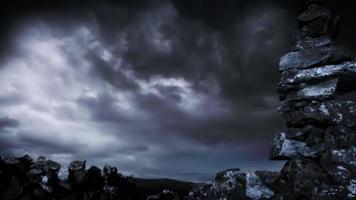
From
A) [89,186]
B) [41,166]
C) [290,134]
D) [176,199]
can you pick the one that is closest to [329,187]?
[290,134]

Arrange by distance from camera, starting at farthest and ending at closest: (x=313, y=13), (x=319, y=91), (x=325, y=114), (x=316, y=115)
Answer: (x=313, y=13), (x=319, y=91), (x=316, y=115), (x=325, y=114)

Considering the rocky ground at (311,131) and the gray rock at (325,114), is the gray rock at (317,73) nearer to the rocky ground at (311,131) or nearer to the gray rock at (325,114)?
the rocky ground at (311,131)

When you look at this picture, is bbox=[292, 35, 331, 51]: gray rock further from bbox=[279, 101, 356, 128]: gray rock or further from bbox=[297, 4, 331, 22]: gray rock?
bbox=[279, 101, 356, 128]: gray rock

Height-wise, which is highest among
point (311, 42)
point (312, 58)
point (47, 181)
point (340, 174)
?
point (311, 42)

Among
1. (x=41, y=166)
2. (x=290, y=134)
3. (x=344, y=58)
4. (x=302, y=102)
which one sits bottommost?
(x=41, y=166)

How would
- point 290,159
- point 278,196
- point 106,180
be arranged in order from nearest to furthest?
point 278,196 → point 290,159 → point 106,180

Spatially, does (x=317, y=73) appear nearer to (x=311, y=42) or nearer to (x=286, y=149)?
(x=311, y=42)

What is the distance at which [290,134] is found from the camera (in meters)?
15.4

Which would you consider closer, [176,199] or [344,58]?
[344,58]

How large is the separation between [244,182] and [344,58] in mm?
8180

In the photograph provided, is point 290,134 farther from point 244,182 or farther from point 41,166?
point 41,166

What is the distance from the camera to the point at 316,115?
15.0m

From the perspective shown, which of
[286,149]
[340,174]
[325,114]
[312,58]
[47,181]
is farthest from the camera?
[47,181]

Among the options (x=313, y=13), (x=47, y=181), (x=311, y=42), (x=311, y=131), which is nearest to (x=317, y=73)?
(x=311, y=42)
